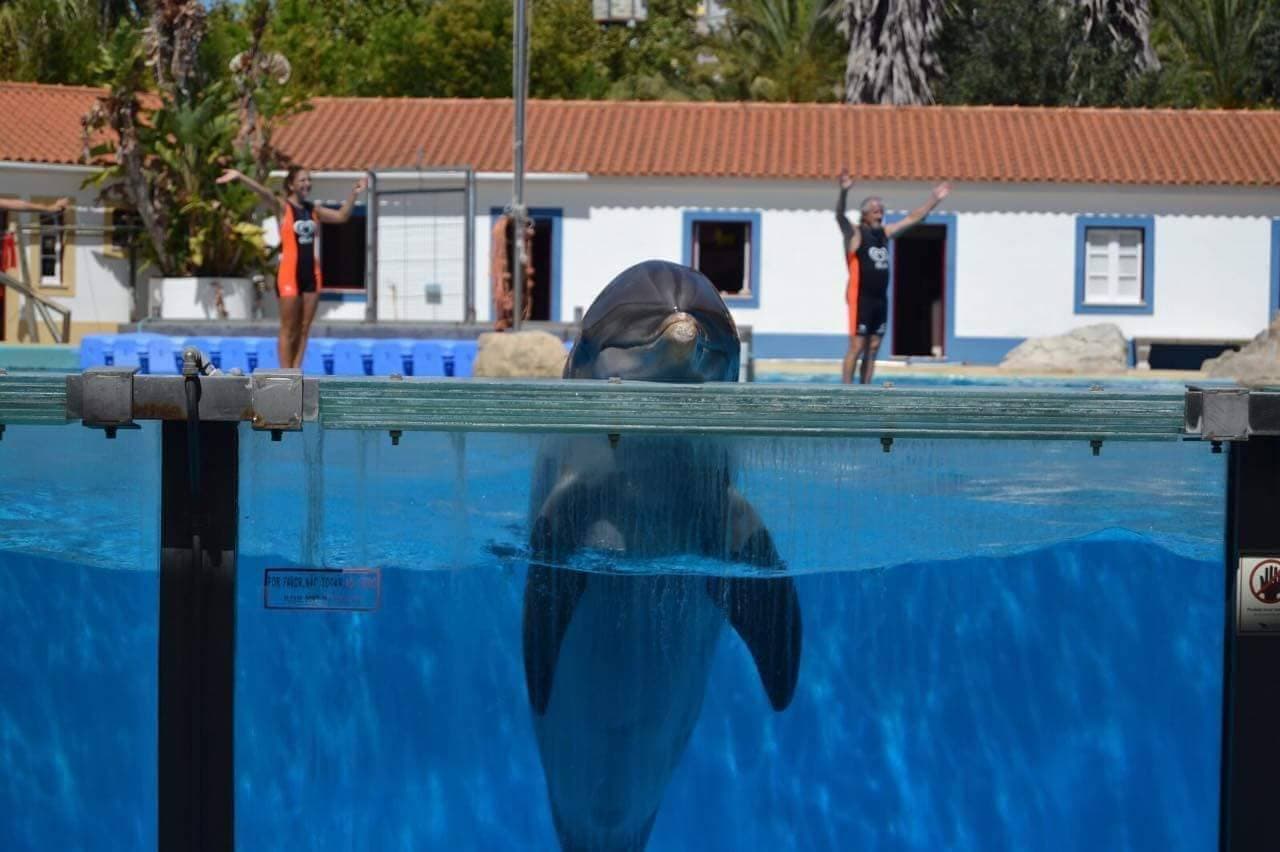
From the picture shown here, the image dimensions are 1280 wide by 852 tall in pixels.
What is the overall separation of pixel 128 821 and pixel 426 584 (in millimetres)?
949

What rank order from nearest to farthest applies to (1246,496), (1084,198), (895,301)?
(1246,496), (1084,198), (895,301)

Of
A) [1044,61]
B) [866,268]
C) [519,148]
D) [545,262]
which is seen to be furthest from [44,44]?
[866,268]

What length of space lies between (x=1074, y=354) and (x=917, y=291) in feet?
31.1

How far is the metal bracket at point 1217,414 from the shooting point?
4.15 meters

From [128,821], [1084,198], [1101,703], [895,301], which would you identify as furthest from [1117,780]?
[895,301]

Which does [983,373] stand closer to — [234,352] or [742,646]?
[234,352]

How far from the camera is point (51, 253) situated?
27266 millimetres

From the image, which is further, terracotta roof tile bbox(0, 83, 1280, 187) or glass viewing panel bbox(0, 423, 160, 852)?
terracotta roof tile bbox(0, 83, 1280, 187)

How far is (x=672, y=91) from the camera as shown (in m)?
38.5

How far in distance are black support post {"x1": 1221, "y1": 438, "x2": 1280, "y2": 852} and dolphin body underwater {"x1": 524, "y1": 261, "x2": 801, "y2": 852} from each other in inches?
42.3

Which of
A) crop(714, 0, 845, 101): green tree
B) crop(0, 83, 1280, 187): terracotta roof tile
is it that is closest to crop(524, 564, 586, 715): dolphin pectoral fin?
crop(0, 83, 1280, 187): terracotta roof tile

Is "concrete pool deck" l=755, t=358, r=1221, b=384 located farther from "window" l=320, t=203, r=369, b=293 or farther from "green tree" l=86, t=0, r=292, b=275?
"window" l=320, t=203, r=369, b=293

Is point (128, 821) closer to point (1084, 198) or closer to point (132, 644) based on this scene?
point (132, 644)

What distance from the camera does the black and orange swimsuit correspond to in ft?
Result: 40.1
